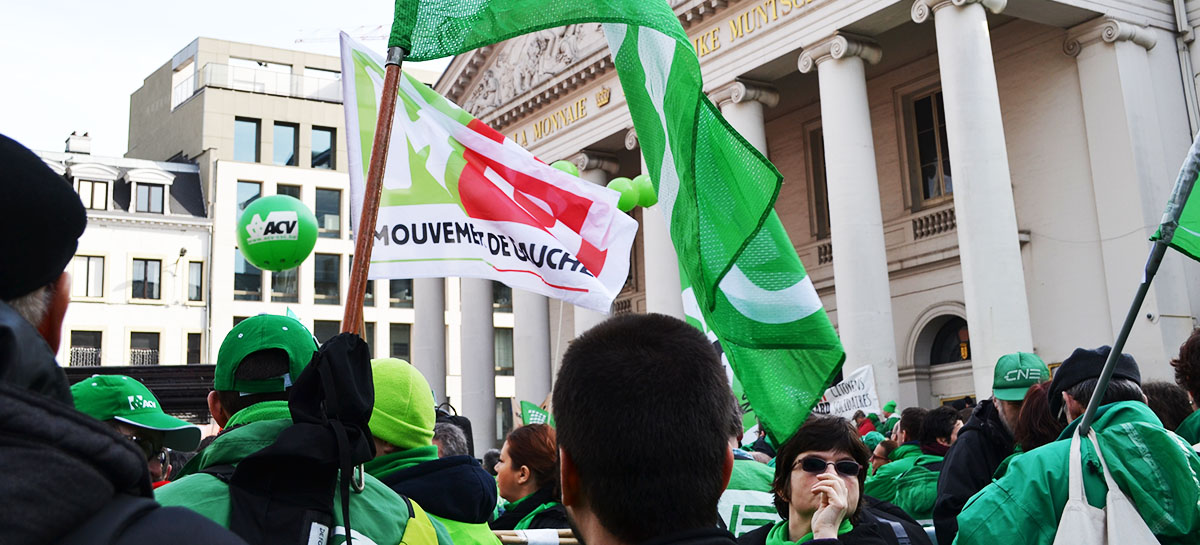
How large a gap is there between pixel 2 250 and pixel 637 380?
938 millimetres

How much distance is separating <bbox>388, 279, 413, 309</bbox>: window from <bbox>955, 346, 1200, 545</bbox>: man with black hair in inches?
1812

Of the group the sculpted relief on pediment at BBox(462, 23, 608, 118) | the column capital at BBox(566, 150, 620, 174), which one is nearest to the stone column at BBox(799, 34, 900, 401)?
the sculpted relief on pediment at BBox(462, 23, 608, 118)

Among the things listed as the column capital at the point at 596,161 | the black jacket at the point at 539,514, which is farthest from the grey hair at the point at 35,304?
the column capital at the point at 596,161

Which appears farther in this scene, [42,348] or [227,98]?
[227,98]

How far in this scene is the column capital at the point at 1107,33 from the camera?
17.9 metres

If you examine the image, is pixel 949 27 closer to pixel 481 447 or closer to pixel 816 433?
pixel 816 433

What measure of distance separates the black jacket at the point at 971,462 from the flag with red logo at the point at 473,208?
74.1 inches

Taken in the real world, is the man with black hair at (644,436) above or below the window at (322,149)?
below

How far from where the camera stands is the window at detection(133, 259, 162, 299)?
141 ft

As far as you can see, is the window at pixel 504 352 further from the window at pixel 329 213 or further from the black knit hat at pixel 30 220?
the black knit hat at pixel 30 220

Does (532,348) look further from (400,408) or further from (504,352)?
(400,408)

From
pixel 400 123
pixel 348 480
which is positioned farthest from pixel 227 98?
pixel 348 480

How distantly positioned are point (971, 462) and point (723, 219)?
1998 mm

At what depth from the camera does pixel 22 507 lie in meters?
1.12
